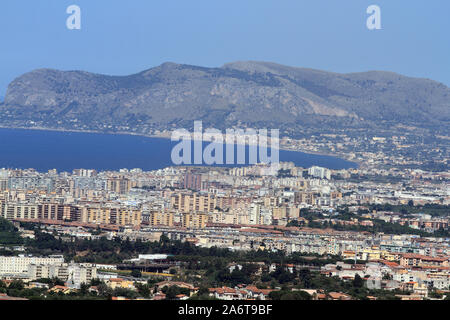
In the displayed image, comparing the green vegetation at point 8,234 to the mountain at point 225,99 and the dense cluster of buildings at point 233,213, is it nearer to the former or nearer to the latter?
the dense cluster of buildings at point 233,213

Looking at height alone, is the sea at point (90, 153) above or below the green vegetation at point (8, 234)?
above

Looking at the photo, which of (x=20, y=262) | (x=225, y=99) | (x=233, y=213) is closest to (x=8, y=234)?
(x=20, y=262)

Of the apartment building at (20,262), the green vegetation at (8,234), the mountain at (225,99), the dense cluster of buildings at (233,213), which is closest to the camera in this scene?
the apartment building at (20,262)

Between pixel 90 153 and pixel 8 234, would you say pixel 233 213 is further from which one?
pixel 90 153

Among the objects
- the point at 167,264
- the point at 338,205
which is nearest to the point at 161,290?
the point at 167,264

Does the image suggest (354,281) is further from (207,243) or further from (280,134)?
(280,134)

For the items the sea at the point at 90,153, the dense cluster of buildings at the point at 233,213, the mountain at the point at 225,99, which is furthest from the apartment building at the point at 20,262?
the mountain at the point at 225,99
